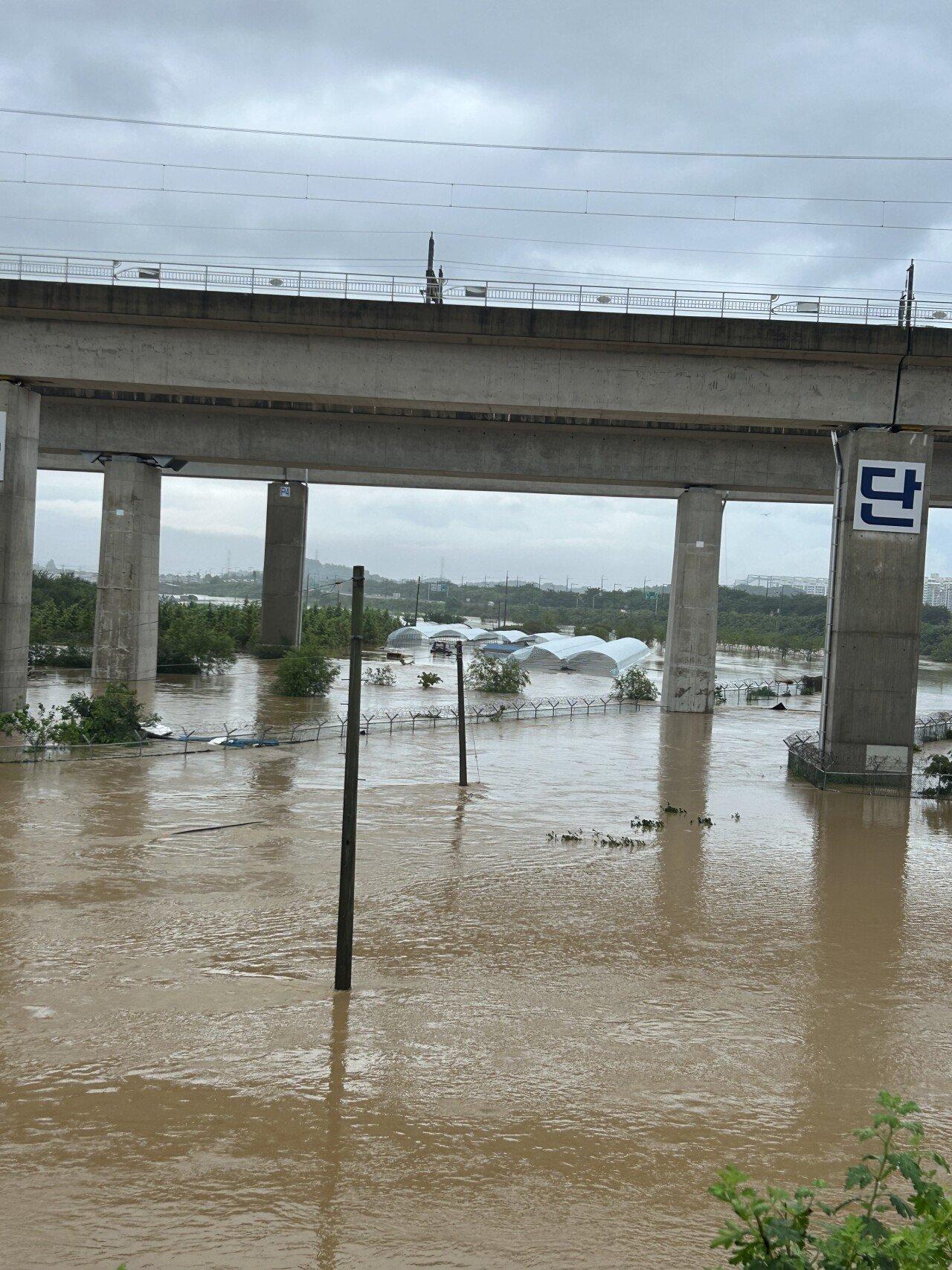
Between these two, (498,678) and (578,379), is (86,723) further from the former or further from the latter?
(498,678)

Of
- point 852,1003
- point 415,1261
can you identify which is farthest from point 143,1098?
point 852,1003

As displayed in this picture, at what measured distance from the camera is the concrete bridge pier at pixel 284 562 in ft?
179

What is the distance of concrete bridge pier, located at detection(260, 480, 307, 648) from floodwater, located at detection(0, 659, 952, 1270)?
33.4m

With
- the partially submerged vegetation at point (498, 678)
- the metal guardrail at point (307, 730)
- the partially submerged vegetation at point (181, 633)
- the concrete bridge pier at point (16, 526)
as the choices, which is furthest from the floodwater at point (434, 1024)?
the partially submerged vegetation at point (498, 678)

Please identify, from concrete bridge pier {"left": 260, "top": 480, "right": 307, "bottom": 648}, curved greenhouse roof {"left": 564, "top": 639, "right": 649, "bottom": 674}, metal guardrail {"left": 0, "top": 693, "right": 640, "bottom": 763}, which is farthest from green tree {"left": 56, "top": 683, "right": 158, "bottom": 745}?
curved greenhouse roof {"left": 564, "top": 639, "right": 649, "bottom": 674}

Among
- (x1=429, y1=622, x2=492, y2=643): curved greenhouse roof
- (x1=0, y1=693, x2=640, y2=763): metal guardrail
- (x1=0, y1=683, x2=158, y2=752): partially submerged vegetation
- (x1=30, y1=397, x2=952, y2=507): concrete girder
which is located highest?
(x1=30, y1=397, x2=952, y2=507): concrete girder

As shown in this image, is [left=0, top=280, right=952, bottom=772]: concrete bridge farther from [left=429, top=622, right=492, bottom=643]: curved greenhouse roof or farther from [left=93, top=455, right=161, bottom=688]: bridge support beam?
[left=429, top=622, right=492, bottom=643]: curved greenhouse roof

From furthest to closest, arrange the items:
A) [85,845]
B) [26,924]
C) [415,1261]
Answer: [85,845], [26,924], [415,1261]

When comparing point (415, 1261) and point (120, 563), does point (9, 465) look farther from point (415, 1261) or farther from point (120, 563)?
point (415, 1261)

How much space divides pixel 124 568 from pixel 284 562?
17177 mm

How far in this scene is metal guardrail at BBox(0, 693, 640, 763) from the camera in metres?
25.8

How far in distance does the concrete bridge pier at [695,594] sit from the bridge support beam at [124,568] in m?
19.8

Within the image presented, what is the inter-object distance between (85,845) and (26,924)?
13.5 ft

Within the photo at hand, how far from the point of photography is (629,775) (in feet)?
92.0
